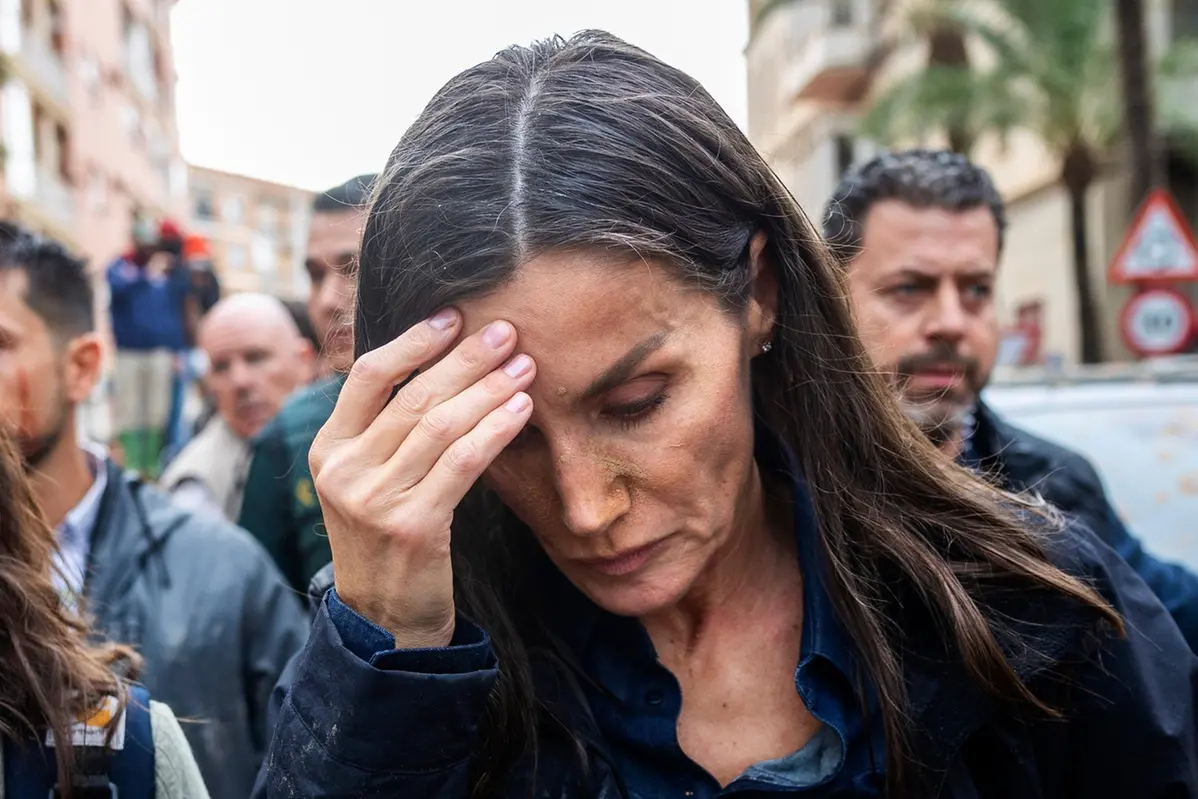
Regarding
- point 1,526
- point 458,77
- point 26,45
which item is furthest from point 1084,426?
point 26,45

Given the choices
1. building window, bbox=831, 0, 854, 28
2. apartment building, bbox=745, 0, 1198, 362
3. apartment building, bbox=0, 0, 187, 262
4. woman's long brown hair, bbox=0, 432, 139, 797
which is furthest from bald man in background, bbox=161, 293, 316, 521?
building window, bbox=831, 0, 854, 28

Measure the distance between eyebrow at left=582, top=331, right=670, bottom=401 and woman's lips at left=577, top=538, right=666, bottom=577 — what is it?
0.78 ft

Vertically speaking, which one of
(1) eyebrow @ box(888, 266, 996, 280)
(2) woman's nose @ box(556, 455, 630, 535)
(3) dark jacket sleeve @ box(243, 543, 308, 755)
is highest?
(1) eyebrow @ box(888, 266, 996, 280)

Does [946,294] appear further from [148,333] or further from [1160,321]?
[1160,321]

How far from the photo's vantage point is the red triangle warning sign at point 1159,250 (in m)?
8.95

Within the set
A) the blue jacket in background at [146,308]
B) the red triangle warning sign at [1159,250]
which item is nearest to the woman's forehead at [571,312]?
the blue jacket in background at [146,308]

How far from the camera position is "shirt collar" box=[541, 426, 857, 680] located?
1.86m

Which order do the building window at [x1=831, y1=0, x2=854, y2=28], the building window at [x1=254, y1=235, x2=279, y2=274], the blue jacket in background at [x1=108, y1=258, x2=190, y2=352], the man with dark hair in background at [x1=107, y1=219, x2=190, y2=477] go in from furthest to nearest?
the building window at [x1=254, y1=235, x2=279, y2=274] → the building window at [x1=831, y1=0, x2=854, y2=28] → the blue jacket in background at [x1=108, y1=258, x2=190, y2=352] → the man with dark hair in background at [x1=107, y1=219, x2=190, y2=477]

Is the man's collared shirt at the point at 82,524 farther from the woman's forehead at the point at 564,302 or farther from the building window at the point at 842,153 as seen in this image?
the building window at the point at 842,153

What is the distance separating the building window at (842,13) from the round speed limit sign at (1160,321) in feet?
76.2

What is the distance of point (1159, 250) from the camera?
8.98 meters

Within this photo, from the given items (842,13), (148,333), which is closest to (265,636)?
(148,333)

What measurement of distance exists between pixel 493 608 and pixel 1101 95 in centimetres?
1728

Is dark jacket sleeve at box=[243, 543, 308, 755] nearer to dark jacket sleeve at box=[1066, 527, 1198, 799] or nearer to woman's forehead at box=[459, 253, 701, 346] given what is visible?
woman's forehead at box=[459, 253, 701, 346]
